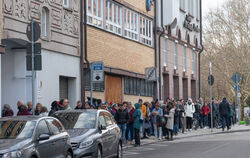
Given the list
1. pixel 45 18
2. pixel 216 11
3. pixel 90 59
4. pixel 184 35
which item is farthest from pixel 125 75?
pixel 216 11

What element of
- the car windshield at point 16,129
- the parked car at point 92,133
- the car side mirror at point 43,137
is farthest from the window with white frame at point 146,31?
the car side mirror at point 43,137

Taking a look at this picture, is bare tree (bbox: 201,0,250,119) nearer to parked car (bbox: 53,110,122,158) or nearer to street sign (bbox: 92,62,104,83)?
street sign (bbox: 92,62,104,83)

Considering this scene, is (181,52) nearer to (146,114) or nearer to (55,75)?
(146,114)

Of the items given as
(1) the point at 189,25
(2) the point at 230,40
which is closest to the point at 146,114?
(1) the point at 189,25

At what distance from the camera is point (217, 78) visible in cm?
6347

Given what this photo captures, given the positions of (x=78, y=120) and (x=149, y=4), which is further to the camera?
(x=149, y=4)

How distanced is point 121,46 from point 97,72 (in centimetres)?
1181

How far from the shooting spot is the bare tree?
A: 183ft

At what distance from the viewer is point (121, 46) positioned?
107ft

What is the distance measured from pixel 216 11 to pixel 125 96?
85.6 ft

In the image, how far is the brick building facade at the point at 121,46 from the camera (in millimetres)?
29188

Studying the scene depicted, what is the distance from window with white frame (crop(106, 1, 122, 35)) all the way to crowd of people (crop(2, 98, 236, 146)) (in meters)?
4.33

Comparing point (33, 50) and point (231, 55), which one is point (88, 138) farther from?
point (231, 55)

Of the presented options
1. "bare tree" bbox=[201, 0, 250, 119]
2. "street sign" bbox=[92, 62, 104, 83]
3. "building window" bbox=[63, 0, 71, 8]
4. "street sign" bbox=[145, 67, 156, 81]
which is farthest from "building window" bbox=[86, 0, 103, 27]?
"bare tree" bbox=[201, 0, 250, 119]
